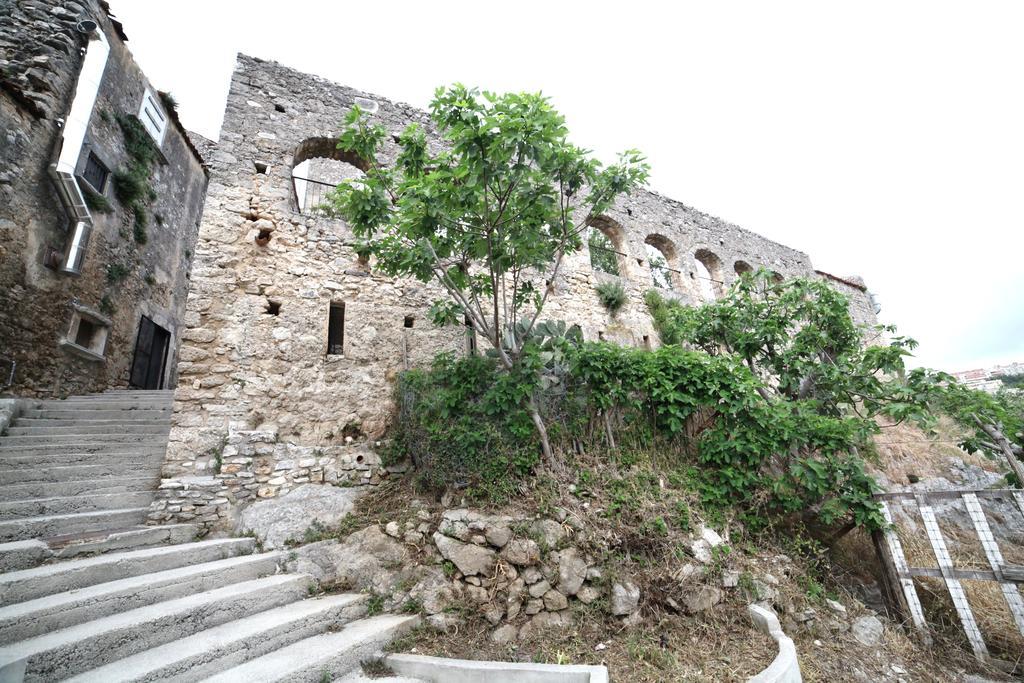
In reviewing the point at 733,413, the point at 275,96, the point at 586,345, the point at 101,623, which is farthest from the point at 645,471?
the point at 275,96

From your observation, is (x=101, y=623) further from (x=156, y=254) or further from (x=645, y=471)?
(x=156, y=254)

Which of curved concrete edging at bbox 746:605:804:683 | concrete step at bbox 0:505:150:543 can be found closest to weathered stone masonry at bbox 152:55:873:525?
concrete step at bbox 0:505:150:543

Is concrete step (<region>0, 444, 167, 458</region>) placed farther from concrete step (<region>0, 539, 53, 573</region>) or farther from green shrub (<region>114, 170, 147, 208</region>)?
green shrub (<region>114, 170, 147, 208</region>)

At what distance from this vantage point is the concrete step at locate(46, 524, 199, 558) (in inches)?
133

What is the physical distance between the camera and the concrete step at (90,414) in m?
5.47

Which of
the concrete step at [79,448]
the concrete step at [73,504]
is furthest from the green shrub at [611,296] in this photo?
the concrete step at [73,504]

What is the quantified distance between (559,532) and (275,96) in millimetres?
7515

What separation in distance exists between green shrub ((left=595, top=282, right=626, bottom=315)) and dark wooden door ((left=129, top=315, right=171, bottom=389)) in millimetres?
9543

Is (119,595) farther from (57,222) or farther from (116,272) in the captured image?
(116,272)

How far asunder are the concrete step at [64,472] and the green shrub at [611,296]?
7432mm

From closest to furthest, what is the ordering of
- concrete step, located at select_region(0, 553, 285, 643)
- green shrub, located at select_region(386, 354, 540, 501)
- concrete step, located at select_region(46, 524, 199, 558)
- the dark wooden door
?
concrete step, located at select_region(0, 553, 285, 643) → concrete step, located at select_region(46, 524, 199, 558) → green shrub, located at select_region(386, 354, 540, 501) → the dark wooden door

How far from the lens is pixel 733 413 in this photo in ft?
15.4

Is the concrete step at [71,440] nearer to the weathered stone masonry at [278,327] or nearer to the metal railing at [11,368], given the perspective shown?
the weathered stone masonry at [278,327]

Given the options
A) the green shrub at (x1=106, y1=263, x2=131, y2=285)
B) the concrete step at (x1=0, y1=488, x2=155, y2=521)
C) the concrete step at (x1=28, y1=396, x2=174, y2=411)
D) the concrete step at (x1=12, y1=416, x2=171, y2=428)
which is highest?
the green shrub at (x1=106, y1=263, x2=131, y2=285)
